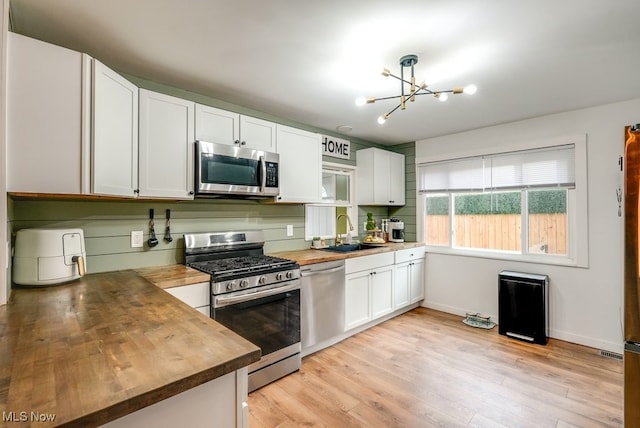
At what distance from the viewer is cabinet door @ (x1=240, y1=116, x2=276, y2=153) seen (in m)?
2.70

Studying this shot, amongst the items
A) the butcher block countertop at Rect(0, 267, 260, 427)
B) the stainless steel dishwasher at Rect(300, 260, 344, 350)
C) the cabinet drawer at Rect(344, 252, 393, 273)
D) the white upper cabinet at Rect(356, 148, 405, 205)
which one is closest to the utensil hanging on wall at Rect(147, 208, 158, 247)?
the butcher block countertop at Rect(0, 267, 260, 427)

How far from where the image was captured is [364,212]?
4336 mm

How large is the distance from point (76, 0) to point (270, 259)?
2.05 metres

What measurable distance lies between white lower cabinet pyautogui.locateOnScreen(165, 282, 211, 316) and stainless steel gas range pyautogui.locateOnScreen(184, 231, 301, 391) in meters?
0.04

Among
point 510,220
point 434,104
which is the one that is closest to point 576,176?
point 510,220

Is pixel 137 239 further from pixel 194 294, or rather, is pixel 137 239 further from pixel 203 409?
pixel 203 409

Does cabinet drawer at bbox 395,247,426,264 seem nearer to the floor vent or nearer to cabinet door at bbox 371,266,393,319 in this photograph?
cabinet door at bbox 371,266,393,319

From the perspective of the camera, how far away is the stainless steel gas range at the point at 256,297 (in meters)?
2.15

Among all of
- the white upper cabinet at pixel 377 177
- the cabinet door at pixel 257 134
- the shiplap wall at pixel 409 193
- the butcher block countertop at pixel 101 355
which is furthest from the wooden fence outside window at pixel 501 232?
the butcher block countertop at pixel 101 355

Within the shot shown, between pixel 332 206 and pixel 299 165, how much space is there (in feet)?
3.22

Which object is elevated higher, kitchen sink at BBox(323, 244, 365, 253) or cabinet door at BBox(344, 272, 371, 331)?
kitchen sink at BBox(323, 244, 365, 253)

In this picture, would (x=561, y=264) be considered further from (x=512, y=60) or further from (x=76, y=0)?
(x=76, y=0)

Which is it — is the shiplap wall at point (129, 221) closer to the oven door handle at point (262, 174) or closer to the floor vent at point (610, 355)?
the oven door handle at point (262, 174)

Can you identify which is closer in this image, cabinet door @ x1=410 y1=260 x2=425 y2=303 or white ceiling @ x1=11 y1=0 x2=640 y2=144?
white ceiling @ x1=11 y1=0 x2=640 y2=144
